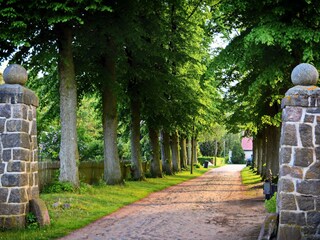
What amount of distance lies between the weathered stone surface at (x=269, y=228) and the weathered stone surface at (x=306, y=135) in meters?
1.44

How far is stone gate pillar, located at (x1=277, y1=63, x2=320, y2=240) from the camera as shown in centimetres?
837

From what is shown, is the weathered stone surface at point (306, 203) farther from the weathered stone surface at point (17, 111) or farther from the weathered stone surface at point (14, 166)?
the weathered stone surface at point (17, 111)

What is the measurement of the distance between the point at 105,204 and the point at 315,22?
8.09 metres

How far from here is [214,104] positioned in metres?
33.1

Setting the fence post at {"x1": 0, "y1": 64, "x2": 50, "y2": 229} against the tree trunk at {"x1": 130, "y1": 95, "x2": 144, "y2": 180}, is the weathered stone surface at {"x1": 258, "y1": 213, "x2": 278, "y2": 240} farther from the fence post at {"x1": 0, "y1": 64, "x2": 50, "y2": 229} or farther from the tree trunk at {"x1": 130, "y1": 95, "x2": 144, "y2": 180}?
the tree trunk at {"x1": 130, "y1": 95, "x2": 144, "y2": 180}

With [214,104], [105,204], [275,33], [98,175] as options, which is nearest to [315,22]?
[275,33]

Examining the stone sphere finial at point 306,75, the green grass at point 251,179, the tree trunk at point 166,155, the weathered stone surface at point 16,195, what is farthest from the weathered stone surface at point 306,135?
the tree trunk at point 166,155

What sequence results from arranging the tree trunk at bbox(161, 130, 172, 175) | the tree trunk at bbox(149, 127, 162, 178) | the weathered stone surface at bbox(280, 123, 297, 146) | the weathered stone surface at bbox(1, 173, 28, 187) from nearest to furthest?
the weathered stone surface at bbox(280, 123, 297, 146) → the weathered stone surface at bbox(1, 173, 28, 187) → the tree trunk at bbox(149, 127, 162, 178) → the tree trunk at bbox(161, 130, 172, 175)

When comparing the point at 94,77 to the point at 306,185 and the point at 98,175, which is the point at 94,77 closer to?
the point at 98,175

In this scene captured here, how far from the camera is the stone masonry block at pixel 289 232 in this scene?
8.36 metres

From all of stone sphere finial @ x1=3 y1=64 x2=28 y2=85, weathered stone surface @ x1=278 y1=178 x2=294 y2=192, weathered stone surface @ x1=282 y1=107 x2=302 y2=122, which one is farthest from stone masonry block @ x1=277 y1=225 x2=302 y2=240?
stone sphere finial @ x1=3 y1=64 x2=28 y2=85

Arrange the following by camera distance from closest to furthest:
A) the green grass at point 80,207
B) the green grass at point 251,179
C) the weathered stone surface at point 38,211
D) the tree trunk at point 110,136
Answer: the green grass at point 80,207 < the weathered stone surface at point 38,211 < the tree trunk at point 110,136 < the green grass at point 251,179

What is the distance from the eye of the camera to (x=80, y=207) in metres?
13.2

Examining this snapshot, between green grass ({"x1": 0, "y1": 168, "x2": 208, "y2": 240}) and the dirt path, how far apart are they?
1.13 ft
